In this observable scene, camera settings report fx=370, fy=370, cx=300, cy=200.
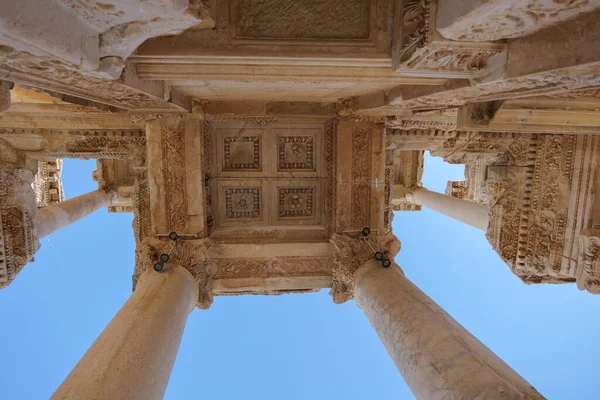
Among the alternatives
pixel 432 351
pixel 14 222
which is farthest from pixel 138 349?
pixel 14 222

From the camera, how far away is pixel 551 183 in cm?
718

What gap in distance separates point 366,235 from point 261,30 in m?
4.45

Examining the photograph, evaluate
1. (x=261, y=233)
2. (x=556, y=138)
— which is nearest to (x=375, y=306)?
(x=261, y=233)

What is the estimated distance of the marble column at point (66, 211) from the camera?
8.23 metres

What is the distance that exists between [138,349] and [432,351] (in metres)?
3.21

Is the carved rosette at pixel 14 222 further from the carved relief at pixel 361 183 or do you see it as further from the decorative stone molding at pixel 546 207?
the decorative stone molding at pixel 546 207

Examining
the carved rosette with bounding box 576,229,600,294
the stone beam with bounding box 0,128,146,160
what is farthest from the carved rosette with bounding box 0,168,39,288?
the carved rosette with bounding box 576,229,600,294

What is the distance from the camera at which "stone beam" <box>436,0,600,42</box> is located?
2160mm

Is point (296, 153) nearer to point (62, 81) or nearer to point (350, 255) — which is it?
point (350, 255)

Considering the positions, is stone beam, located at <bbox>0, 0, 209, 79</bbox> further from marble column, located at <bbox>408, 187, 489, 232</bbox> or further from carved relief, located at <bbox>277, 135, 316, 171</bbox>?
marble column, located at <bbox>408, 187, 489, 232</bbox>

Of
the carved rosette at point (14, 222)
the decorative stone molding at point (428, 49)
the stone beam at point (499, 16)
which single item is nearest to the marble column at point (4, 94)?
the decorative stone molding at point (428, 49)

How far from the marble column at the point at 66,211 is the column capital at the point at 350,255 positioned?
6.40 metres

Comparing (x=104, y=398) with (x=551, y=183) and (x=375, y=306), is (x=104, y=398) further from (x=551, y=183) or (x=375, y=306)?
(x=551, y=183)

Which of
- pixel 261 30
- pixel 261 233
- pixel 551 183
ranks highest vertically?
pixel 261 30
